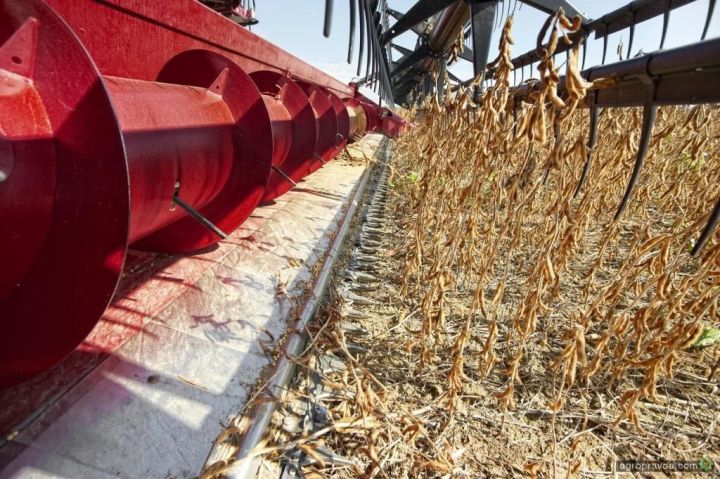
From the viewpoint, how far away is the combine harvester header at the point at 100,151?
88 centimetres


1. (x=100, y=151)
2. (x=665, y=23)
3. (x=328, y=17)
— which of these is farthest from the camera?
(x=665, y=23)

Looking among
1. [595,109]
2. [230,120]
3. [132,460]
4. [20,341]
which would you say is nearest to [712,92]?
[595,109]

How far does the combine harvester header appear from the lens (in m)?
0.88

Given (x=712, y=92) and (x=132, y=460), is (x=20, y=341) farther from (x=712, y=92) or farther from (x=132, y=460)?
(x=712, y=92)

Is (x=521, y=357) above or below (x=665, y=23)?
below

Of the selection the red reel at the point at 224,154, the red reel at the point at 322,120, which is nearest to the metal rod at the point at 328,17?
the red reel at the point at 224,154

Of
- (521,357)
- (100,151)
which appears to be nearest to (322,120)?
(521,357)

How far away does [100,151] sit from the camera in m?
0.93

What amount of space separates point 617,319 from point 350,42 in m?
1.46

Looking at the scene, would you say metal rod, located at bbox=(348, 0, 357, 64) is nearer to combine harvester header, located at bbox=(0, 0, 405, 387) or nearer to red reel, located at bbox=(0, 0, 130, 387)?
combine harvester header, located at bbox=(0, 0, 405, 387)

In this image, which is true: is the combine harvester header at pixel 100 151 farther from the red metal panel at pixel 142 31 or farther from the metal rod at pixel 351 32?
the metal rod at pixel 351 32

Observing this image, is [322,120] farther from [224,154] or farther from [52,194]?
[52,194]

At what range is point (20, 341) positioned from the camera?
994mm

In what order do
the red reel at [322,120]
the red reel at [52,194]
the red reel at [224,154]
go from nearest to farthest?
the red reel at [52,194], the red reel at [224,154], the red reel at [322,120]
